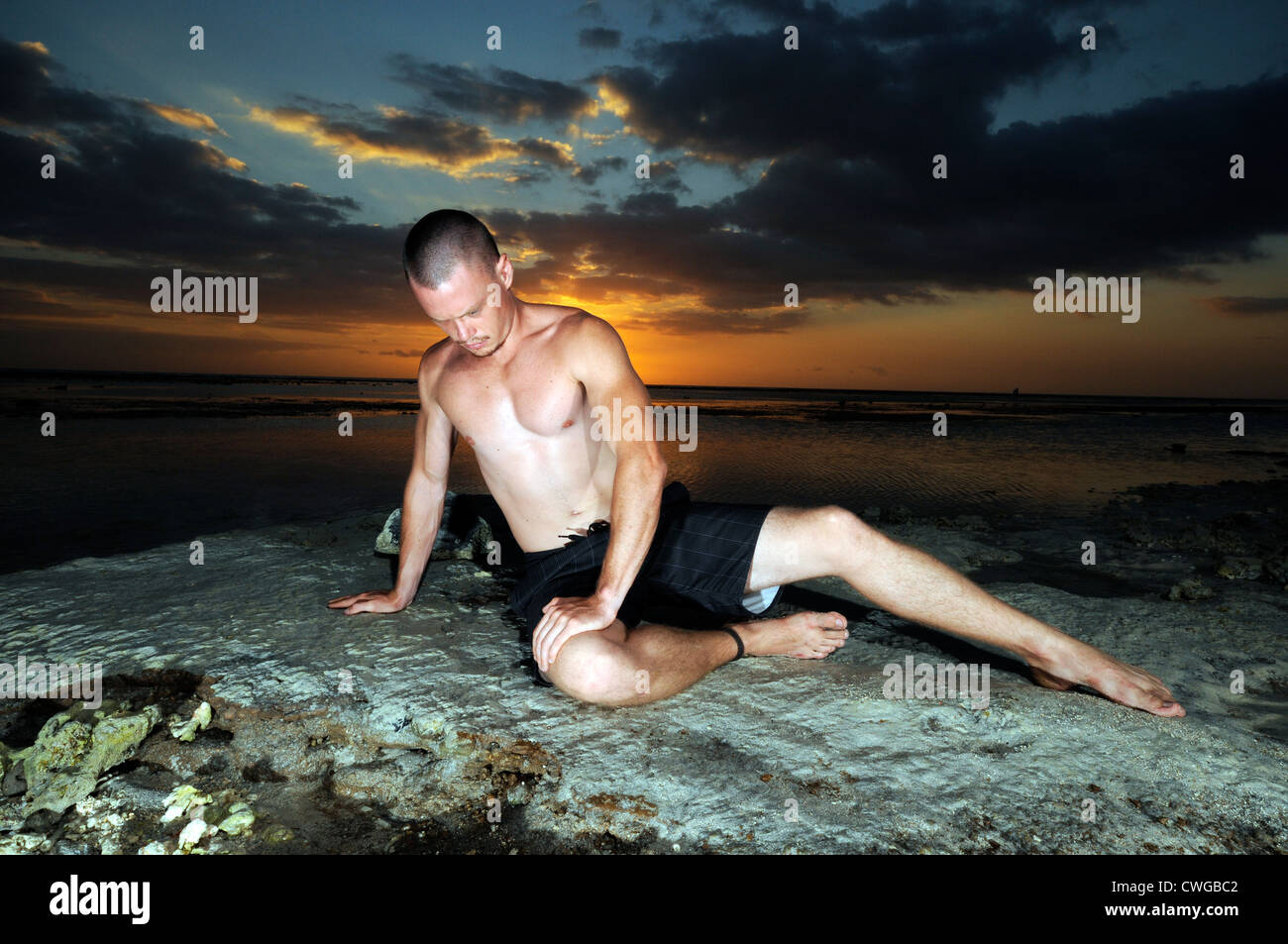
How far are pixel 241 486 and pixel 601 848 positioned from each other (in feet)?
25.5

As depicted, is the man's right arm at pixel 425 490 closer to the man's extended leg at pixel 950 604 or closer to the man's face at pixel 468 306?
the man's face at pixel 468 306

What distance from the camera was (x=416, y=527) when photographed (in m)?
3.10

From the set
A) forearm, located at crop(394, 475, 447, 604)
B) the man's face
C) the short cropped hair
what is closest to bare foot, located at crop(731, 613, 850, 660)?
forearm, located at crop(394, 475, 447, 604)

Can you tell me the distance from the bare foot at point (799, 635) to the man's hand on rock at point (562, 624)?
0.81 meters

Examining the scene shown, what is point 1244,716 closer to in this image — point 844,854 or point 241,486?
point 844,854

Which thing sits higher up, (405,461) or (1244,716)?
(405,461)

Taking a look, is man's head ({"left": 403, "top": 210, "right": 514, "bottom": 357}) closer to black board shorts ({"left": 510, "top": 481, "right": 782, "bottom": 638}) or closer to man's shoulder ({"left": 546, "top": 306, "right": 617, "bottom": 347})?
man's shoulder ({"left": 546, "top": 306, "right": 617, "bottom": 347})

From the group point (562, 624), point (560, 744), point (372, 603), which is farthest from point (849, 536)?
point (372, 603)

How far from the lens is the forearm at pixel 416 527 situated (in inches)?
122

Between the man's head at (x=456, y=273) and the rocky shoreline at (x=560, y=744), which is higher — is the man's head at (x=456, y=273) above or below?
A: above

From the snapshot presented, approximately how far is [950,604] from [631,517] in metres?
1.21

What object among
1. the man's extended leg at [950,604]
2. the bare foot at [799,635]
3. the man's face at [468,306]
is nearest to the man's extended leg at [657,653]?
the bare foot at [799,635]

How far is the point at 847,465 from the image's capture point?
418 inches
